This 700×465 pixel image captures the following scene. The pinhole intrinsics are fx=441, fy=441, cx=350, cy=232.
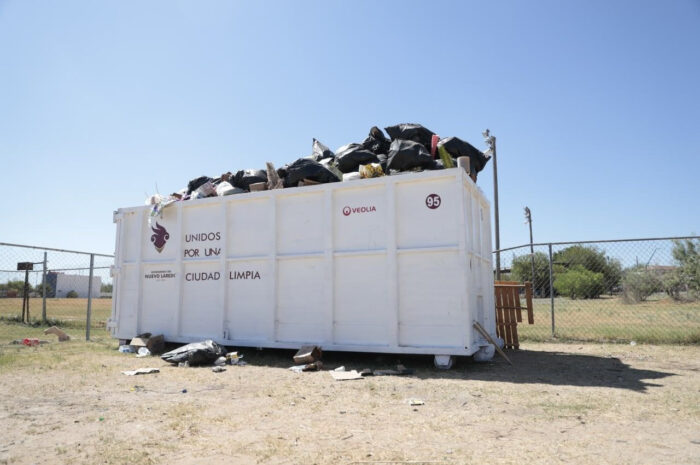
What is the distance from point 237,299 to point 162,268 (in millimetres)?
1762

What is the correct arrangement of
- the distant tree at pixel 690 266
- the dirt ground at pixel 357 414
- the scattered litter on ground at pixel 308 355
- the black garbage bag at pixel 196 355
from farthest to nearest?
1. the distant tree at pixel 690 266
2. the black garbage bag at pixel 196 355
3. the scattered litter on ground at pixel 308 355
4. the dirt ground at pixel 357 414

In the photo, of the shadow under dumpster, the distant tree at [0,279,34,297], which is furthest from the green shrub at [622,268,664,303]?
the distant tree at [0,279,34,297]

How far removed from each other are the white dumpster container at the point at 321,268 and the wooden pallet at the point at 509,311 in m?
0.55

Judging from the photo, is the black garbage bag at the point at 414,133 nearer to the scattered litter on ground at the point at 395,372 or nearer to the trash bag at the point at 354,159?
the trash bag at the point at 354,159

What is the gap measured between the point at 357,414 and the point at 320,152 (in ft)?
16.7

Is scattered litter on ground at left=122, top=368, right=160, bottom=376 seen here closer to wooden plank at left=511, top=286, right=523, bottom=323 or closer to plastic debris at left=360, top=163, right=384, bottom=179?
plastic debris at left=360, top=163, right=384, bottom=179

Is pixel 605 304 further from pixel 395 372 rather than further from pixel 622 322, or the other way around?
pixel 395 372

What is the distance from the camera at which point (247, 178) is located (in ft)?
25.3

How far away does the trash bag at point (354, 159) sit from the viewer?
7.02 meters

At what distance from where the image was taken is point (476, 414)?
3750 mm

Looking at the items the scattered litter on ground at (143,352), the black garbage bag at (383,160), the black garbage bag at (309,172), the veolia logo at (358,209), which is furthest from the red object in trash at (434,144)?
the scattered litter on ground at (143,352)

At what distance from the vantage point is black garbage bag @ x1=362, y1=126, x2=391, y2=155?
7.40m

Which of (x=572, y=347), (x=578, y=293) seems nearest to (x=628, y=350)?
(x=572, y=347)

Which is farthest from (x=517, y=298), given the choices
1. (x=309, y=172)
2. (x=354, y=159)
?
(x=309, y=172)
